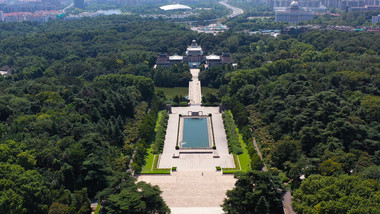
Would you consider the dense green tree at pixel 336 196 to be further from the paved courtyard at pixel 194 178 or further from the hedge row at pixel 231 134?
the hedge row at pixel 231 134

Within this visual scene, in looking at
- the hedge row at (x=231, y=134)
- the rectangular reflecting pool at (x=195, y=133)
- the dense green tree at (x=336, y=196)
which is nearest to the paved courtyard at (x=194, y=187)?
the hedge row at (x=231, y=134)

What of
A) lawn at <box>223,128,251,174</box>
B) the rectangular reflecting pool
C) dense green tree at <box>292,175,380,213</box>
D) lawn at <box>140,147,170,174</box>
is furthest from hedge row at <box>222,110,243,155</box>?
dense green tree at <box>292,175,380,213</box>

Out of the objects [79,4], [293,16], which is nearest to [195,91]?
[293,16]

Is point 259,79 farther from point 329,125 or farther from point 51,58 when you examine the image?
point 51,58

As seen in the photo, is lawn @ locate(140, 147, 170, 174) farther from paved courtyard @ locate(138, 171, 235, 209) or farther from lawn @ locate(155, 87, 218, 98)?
lawn @ locate(155, 87, 218, 98)

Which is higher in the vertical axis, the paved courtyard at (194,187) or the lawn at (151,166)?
the lawn at (151,166)

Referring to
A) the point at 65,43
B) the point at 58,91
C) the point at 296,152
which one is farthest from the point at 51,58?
the point at 296,152

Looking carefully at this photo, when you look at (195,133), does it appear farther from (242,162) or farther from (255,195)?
(255,195)
